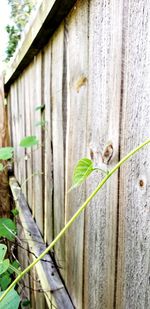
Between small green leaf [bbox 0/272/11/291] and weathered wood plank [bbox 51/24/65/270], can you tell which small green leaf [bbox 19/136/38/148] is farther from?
small green leaf [bbox 0/272/11/291]

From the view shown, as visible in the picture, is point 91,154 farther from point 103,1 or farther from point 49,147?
point 49,147

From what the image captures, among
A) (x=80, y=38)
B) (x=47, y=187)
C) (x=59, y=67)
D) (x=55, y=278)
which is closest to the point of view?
(x=80, y=38)

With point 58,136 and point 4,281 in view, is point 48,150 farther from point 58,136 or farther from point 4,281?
point 4,281

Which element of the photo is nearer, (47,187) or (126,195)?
(126,195)

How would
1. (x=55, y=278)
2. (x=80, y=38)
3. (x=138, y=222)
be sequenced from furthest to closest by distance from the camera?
(x=55, y=278)
(x=80, y=38)
(x=138, y=222)

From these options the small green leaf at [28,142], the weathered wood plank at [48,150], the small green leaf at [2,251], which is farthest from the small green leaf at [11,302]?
the small green leaf at [28,142]

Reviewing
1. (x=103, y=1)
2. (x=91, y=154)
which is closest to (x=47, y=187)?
(x=91, y=154)

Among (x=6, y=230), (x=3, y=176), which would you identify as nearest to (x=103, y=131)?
(x=6, y=230)

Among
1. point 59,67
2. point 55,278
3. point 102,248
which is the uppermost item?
point 59,67
